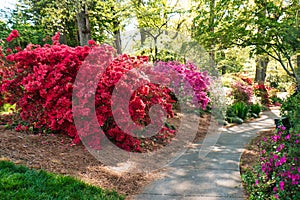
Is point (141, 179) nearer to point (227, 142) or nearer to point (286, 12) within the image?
point (227, 142)

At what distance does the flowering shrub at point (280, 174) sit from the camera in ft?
8.02

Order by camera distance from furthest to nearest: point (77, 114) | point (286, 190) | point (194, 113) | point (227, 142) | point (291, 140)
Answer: point (194, 113)
point (227, 142)
point (77, 114)
point (291, 140)
point (286, 190)

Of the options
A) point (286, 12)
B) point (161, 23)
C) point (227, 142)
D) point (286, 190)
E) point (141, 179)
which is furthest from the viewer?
point (161, 23)

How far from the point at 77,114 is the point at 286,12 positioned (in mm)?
6201

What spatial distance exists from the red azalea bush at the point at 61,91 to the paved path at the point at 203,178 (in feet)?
3.41

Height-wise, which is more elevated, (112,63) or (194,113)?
(112,63)

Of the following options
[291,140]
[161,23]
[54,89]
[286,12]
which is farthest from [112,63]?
[161,23]

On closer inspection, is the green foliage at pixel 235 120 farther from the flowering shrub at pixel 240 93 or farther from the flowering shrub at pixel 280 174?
the flowering shrub at pixel 280 174

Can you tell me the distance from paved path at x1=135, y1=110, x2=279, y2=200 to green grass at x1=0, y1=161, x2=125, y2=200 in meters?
0.57

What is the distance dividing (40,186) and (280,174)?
2563 millimetres

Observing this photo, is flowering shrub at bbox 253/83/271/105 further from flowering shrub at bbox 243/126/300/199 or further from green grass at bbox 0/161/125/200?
green grass at bbox 0/161/125/200

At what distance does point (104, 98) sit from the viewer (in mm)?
4176

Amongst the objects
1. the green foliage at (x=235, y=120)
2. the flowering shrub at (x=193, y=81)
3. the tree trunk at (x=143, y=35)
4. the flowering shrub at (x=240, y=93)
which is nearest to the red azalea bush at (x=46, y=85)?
the flowering shrub at (x=193, y=81)

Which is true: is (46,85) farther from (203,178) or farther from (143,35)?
(143,35)
